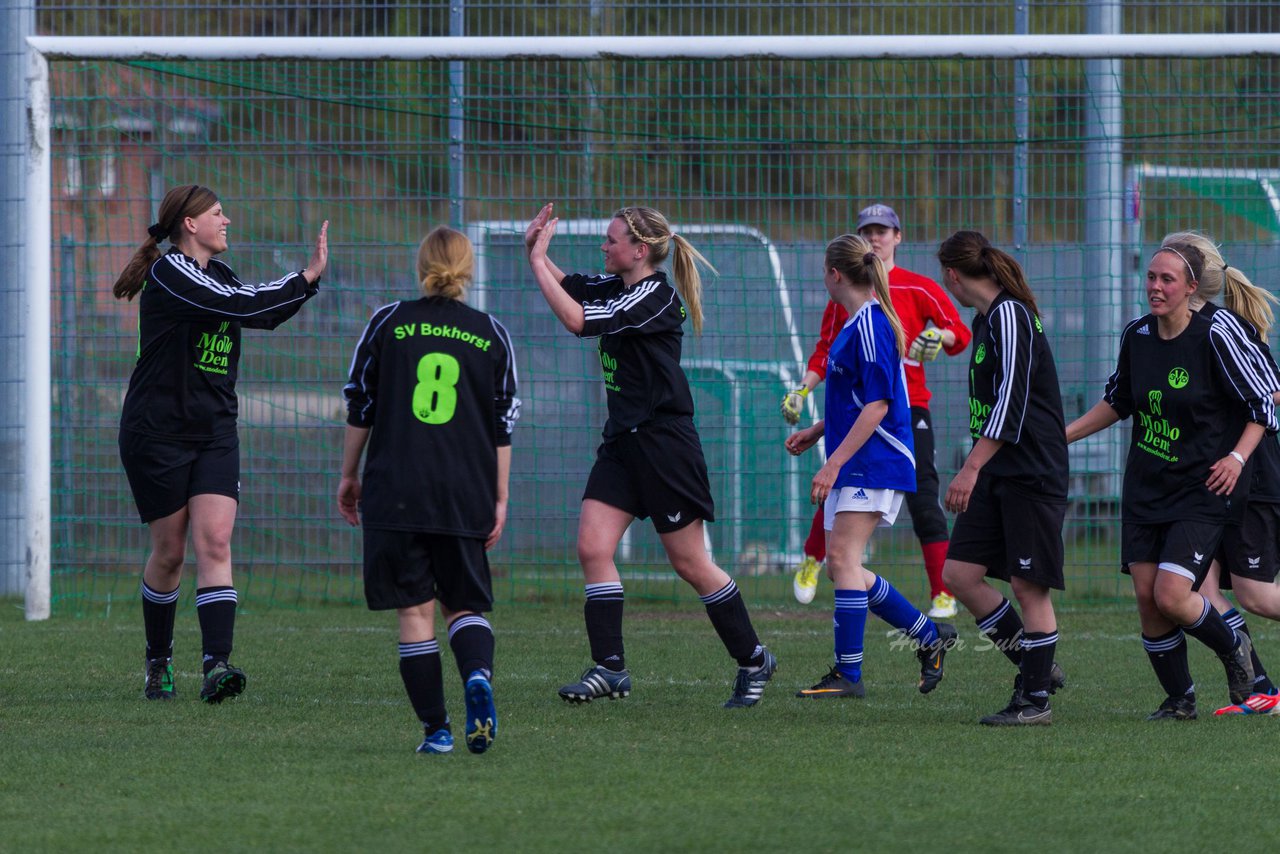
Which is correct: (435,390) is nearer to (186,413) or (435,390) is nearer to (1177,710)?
(186,413)

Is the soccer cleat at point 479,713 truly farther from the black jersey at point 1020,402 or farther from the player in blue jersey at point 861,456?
the black jersey at point 1020,402

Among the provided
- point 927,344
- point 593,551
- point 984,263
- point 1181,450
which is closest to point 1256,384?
point 1181,450

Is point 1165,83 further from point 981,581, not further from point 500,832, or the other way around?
point 500,832

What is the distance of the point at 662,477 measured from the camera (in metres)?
6.11

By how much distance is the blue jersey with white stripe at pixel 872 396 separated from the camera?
19.8ft

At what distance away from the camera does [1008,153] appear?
1009cm

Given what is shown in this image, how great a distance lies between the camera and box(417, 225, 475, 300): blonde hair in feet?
16.1

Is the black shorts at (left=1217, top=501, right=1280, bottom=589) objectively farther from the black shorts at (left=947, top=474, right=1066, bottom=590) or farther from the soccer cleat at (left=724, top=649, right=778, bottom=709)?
the soccer cleat at (left=724, top=649, right=778, bottom=709)

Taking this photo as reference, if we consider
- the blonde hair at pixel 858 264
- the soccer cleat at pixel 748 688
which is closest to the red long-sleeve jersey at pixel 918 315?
the blonde hair at pixel 858 264

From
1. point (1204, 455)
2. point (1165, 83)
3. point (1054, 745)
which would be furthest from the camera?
point (1165, 83)

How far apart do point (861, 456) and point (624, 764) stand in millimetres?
1777

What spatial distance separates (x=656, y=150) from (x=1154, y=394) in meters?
5.08

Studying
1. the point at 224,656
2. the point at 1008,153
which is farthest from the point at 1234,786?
the point at 1008,153

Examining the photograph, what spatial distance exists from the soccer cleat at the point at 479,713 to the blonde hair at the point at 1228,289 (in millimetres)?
2880
